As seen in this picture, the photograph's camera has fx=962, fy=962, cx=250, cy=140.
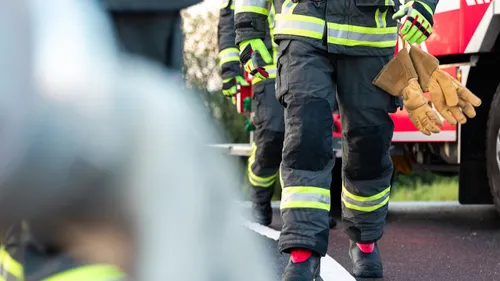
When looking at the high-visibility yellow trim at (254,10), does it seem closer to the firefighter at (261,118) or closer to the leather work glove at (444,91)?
the leather work glove at (444,91)

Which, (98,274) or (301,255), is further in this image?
(301,255)

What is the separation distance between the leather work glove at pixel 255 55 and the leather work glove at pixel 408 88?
66 centimetres

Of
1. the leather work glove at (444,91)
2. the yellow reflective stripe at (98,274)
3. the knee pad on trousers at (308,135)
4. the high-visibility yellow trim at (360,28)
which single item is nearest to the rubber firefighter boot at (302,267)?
the knee pad on trousers at (308,135)

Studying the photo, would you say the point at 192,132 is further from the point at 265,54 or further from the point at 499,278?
the point at 499,278

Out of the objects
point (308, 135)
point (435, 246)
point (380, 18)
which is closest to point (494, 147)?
point (435, 246)

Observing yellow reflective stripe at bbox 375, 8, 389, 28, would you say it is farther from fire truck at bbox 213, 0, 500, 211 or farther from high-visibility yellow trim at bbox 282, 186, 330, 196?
fire truck at bbox 213, 0, 500, 211

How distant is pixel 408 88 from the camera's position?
412 centimetres

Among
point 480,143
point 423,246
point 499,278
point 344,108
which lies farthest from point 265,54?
point 480,143

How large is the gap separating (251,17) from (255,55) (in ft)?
0.75

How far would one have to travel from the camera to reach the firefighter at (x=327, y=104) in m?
3.86

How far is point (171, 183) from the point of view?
117 centimetres

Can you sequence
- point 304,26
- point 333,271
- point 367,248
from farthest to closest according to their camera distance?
point 333,271
point 367,248
point 304,26

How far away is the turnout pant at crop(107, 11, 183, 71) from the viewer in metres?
1.14

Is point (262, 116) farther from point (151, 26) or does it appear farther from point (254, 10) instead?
point (151, 26)
